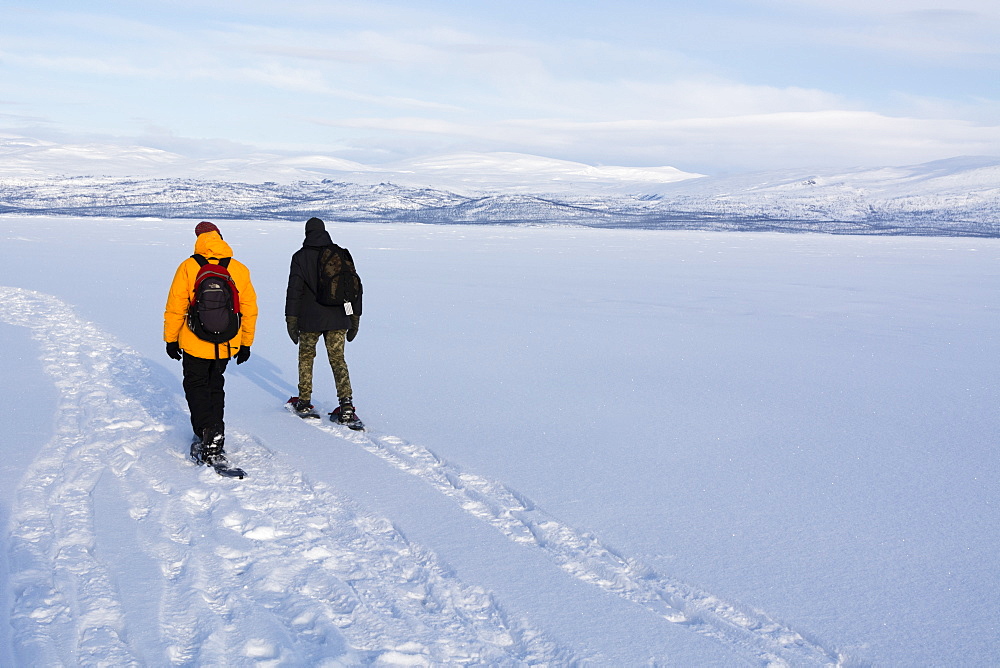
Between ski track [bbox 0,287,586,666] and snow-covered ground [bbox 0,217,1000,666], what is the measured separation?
15 millimetres

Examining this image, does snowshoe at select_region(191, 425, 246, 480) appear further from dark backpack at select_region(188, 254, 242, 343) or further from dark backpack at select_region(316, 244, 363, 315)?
dark backpack at select_region(316, 244, 363, 315)

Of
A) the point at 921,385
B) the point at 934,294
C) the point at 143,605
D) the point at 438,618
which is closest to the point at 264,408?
the point at 143,605

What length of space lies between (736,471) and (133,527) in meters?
3.47

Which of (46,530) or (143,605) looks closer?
(143,605)

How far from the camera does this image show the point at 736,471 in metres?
4.80

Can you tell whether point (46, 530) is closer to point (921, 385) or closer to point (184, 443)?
point (184, 443)

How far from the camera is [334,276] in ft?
17.6

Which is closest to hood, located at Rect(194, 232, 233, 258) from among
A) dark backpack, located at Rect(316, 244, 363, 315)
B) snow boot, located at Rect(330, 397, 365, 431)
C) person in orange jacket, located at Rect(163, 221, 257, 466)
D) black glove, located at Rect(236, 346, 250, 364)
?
person in orange jacket, located at Rect(163, 221, 257, 466)

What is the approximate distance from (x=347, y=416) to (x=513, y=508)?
187 cm

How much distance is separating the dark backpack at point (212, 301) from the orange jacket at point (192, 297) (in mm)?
41

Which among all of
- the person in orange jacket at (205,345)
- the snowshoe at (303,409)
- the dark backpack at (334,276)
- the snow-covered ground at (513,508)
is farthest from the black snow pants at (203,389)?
the snowshoe at (303,409)

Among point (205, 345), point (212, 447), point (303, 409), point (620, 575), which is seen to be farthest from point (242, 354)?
point (620, 575)

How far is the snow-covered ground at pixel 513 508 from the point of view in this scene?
2857 millimetres

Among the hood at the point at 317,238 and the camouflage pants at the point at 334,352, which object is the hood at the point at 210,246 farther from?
the camouflage pants at the point at 334,352
